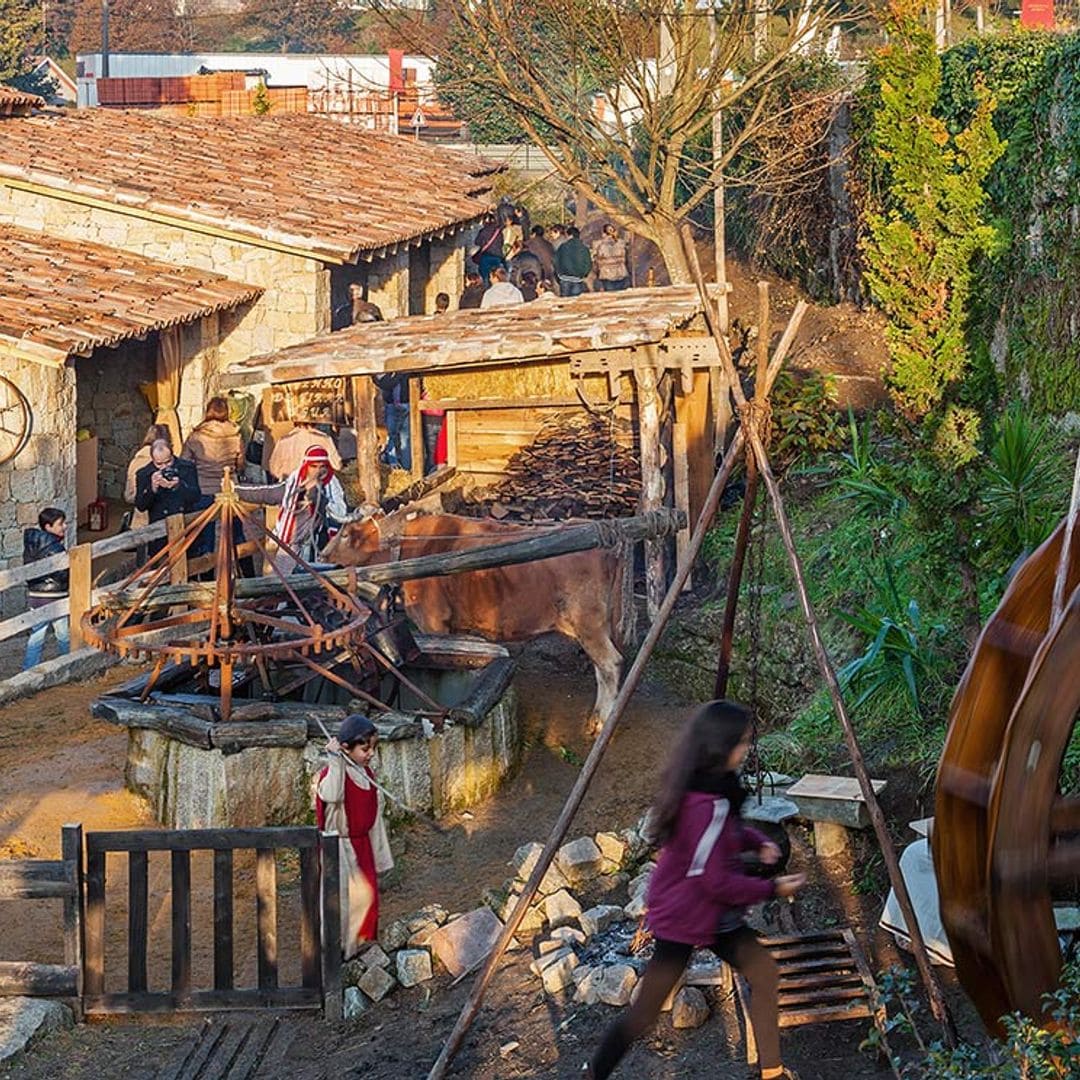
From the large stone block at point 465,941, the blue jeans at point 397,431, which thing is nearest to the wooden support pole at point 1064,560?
the large stone block at point 465,941

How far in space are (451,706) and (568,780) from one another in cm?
92

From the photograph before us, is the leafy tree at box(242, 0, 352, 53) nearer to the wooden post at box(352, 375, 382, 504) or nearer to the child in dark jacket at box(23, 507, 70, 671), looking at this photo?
the wooden post at box(352, 375, 382, 504)

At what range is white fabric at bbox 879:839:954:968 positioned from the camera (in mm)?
7020

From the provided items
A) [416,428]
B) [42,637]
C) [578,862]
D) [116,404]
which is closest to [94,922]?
[578,862]

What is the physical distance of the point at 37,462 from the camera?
15.4 metres

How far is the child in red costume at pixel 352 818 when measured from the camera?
8.48 meters

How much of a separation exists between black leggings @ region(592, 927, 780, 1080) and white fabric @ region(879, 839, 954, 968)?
1.09 m

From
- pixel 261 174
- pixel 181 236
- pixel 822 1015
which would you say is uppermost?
pixel 261 174

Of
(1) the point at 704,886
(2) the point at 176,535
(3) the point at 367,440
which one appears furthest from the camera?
(3) the point at 367,440

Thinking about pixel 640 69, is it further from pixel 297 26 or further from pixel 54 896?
pixel 297 26

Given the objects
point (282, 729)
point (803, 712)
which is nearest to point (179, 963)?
point (282, 729)

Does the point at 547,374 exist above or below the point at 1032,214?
below

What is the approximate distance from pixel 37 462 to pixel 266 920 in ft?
28.9

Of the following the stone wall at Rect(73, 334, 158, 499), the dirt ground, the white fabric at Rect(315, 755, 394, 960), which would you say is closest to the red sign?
the stone wall at Rect(73, 334, 158, 499)
